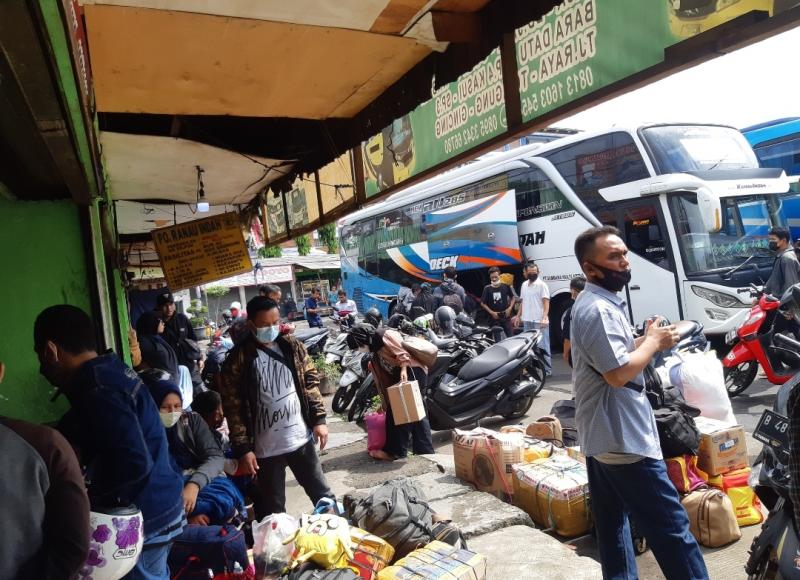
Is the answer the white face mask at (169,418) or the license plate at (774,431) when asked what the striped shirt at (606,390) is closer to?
the license plate at (774,431)

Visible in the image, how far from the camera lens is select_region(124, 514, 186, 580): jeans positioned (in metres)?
2.11

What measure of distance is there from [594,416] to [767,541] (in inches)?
29.4

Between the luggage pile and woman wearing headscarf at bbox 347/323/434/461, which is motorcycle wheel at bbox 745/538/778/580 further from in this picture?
woman wearing headscarf at bbox 347/323/434/461

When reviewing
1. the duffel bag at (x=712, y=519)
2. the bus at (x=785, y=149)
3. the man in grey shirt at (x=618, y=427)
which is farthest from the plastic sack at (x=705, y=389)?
the bus at (x=785, y=149)

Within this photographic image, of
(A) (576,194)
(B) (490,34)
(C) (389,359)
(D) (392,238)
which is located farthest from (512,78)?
(D) (392,238)

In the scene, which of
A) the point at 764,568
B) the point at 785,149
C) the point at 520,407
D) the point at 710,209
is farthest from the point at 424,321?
the point at 785,149

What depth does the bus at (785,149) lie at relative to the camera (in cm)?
1173

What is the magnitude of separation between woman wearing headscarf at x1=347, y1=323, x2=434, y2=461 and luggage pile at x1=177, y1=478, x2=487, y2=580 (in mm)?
1755

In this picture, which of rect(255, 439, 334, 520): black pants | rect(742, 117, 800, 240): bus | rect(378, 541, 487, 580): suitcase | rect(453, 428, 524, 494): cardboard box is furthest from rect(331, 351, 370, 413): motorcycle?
rect(742, 117, 800, 240): bus

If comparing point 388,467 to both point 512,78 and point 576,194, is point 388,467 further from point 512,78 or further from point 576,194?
point 576,194

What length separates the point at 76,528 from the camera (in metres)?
1.61

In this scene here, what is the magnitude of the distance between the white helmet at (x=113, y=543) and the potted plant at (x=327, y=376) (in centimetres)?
718

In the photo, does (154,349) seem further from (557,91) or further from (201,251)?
(557,91)

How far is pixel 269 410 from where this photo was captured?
11.1 feet
